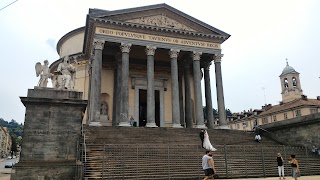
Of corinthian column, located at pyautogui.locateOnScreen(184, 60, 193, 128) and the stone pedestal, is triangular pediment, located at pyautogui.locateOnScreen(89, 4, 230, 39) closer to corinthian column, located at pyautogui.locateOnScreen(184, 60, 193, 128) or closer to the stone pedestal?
corinthian column, located at pyautogui.locateOnScreen(184, 60, 193, 128)

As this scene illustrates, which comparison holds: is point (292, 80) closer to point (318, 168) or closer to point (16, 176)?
point (318, 168)

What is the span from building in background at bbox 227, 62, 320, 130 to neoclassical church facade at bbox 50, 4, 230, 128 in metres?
27.4

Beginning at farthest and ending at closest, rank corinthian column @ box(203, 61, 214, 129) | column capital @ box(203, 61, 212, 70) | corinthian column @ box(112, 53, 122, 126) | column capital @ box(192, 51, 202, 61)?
1. column capital @ box(203, 61, 212, 70)
2. corinthian column @ box(203, 61, 214, 129)
3. column capital @ box(192, 51, 202, 61)
4. corinthian column @ box(112, 53, 122, 126)

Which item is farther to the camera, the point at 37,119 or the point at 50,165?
the point at 37,119

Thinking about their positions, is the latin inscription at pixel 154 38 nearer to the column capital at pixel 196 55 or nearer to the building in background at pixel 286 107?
the column capital at pixel 196 55

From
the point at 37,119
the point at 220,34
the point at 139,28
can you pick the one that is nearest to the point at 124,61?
the point at 139,28

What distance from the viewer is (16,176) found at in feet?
37.5

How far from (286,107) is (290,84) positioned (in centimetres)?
1097

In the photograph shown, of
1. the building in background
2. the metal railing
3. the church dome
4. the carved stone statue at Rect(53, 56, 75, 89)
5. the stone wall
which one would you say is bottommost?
the metal railing

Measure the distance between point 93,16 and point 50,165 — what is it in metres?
13.8

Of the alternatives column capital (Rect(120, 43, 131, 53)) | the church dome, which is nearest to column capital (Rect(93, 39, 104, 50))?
column capital (Rect(120, 43, 131, 53))

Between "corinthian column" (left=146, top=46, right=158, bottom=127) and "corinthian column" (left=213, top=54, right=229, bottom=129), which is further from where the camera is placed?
"corinthian column" (left=213, top=54, right=229, bottom=129)

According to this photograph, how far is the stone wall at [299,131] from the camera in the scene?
1780 centimetres

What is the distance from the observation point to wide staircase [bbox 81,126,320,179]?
1223cm
